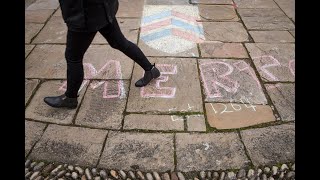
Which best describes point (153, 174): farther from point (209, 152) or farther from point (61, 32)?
point (61, 32)

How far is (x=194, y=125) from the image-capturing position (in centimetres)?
313

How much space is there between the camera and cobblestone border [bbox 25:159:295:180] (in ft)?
8.55

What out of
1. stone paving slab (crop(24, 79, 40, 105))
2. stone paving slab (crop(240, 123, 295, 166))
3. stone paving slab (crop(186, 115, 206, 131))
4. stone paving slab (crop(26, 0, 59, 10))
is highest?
stone paving slab (crop(26, 0, 59, 10))

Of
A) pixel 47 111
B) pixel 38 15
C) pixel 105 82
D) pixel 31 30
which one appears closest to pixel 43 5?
pixel 38 15

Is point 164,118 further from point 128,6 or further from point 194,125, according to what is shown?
point 128,6

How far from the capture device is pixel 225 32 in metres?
4.83

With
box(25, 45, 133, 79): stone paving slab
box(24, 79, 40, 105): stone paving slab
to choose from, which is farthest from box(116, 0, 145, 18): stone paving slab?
box(24, 79, 40, 105): stone paving slab

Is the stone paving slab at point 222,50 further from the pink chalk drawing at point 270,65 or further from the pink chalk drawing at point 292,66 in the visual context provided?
the pink chalk drawing at point 292,66

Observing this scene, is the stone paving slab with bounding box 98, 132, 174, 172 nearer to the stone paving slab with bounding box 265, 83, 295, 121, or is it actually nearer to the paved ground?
the paved ground

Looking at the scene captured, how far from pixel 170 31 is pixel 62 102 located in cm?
220

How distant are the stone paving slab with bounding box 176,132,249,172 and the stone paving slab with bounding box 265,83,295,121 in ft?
2.02

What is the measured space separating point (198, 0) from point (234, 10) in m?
0.75

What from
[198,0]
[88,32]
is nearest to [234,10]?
[198,0]

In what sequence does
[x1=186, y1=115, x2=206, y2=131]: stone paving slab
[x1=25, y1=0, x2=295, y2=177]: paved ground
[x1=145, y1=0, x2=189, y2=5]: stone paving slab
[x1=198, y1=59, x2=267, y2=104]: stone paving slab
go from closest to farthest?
[x1=25, y1=0, x2=295, y2=177]: paved ground, [x1=186, y1=115, x2=206, y2=131]: stone paving slab, [x1=198, y1=59, x2=267, y2=104]: stone paving slab, [x1=145, y1=0, x2=189, y2=5]: stone paving slab
